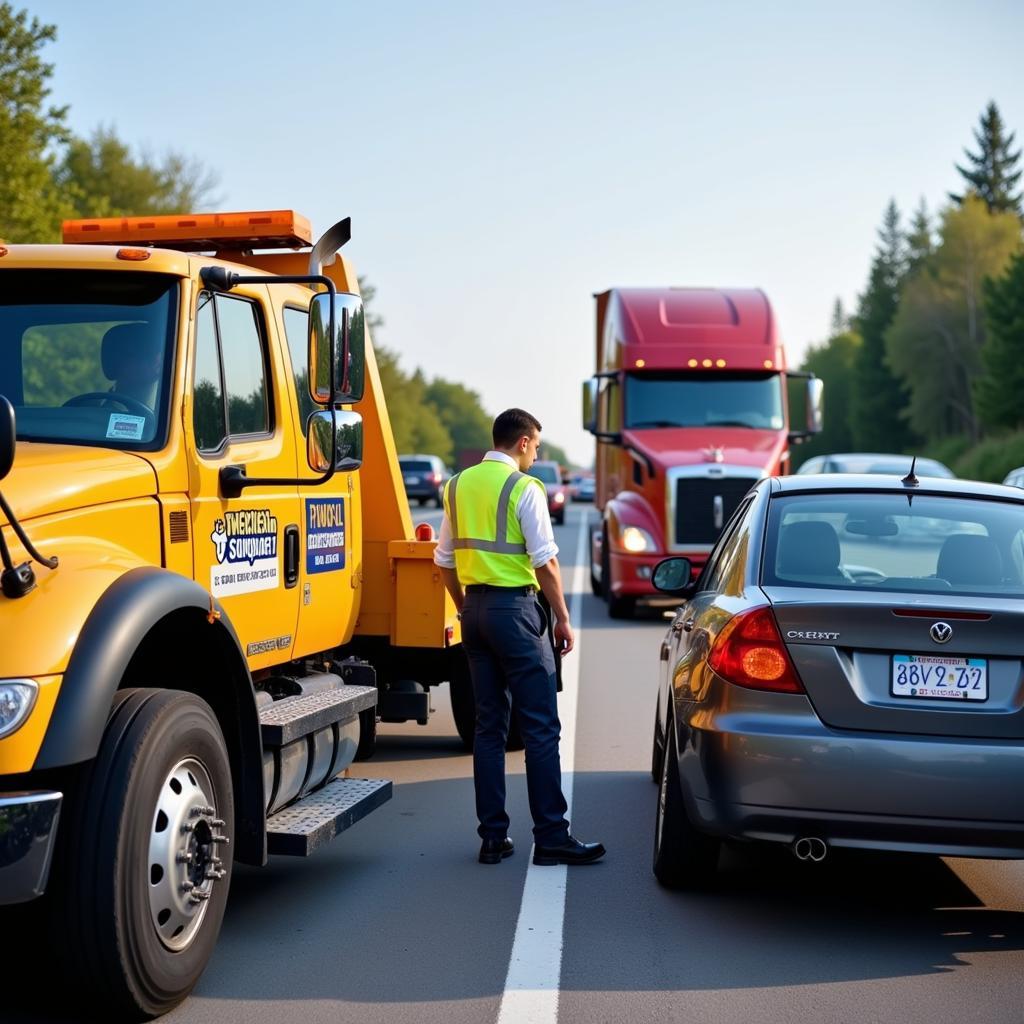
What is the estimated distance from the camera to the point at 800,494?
6.70 metres

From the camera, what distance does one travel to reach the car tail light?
227 inches

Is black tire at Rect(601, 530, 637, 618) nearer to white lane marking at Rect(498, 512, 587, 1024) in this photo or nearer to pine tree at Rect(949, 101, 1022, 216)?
white lane marking at Rect(498, 512, 587, 1024)

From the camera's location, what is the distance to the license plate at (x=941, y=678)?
18.6ft

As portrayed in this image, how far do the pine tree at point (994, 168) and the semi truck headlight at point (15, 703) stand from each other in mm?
118305

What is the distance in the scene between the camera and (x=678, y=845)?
638 cm

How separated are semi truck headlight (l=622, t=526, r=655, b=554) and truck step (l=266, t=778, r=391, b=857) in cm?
1169

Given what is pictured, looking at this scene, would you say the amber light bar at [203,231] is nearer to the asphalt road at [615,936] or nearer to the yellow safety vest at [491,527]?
the yellow safety vest at [491,527]

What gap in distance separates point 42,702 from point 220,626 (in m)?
1.08

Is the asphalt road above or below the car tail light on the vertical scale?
below

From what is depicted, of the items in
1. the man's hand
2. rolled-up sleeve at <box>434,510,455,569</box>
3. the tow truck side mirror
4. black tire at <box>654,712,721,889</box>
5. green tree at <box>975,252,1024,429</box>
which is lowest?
black tire at <box>654,712,721,889</box>

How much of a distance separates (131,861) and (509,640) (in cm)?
260

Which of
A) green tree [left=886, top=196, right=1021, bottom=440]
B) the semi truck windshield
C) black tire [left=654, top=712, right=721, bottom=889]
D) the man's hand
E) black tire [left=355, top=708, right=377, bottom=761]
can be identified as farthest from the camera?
green tree [left=886, top=196, right=1021, bottom=440]

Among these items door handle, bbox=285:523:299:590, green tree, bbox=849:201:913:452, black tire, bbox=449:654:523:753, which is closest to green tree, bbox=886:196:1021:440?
green tree, bbox=849:201:913:452

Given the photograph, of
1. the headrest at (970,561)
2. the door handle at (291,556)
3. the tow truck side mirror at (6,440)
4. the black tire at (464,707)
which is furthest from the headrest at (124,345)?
the black tire at (464,707)
